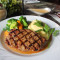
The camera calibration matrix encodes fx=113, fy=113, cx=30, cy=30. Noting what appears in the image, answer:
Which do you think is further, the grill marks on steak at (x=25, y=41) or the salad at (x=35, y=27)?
the salad at (x=35, y=27)

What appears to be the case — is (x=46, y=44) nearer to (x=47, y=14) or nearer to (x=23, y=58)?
(x=23, y=58)

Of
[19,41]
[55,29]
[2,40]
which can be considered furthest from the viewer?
[55,29]

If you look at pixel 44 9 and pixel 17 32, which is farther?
pixel 44 9

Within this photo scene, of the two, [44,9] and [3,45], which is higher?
[44,9]

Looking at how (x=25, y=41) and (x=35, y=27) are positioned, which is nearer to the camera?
(x=25, y=41)

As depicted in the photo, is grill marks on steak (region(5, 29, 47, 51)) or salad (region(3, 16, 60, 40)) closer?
grill marks on steak (region(5, 29, 47, 51))

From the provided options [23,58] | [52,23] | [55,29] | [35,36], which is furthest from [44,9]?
[23,58]

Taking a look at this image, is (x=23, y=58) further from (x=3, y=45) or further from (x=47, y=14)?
(x=47, y=14)

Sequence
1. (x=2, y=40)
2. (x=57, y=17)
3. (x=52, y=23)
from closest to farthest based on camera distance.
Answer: (x=2, y=40) < (x=52, y=23) < (x=57, y=17)
